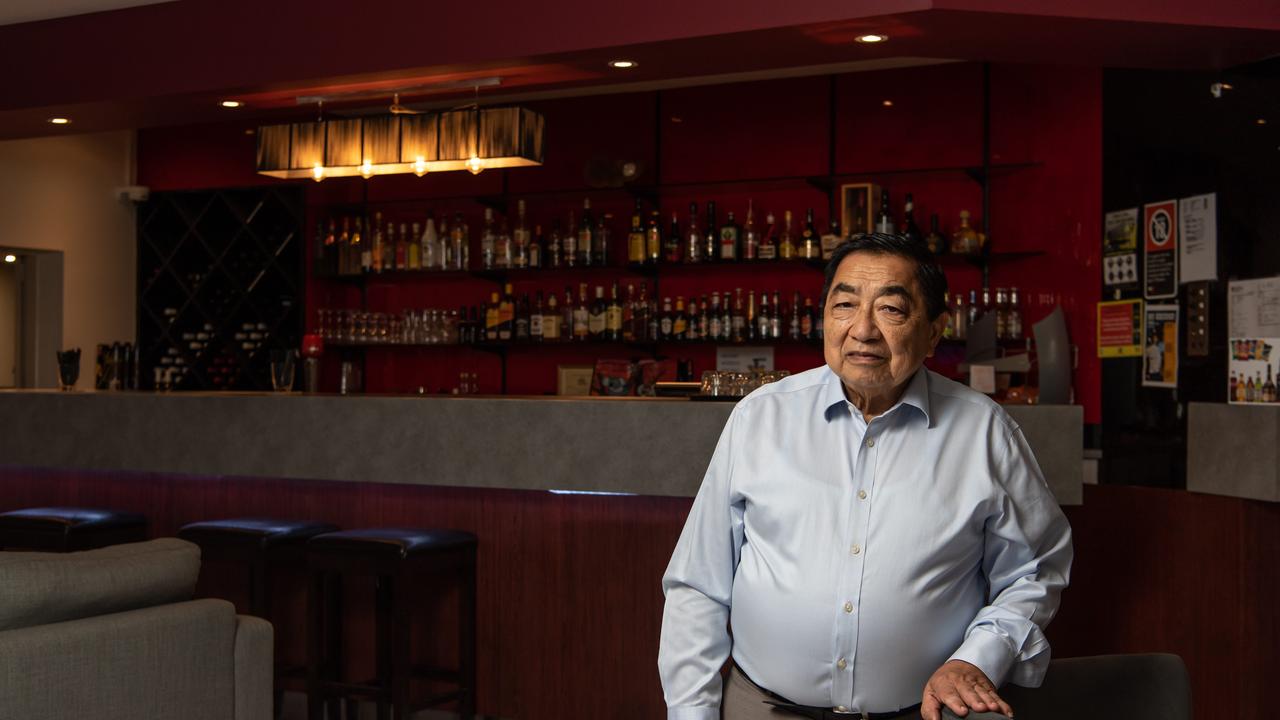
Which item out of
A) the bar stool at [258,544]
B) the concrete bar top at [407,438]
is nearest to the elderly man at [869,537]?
the concrete bar top at [407,438]

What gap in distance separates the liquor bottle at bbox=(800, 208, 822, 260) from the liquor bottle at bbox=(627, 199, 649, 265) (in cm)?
84

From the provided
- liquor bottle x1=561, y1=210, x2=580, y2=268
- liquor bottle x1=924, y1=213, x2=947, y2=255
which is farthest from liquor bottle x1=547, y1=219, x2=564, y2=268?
liquor bottle x1=924, y1=213, x2=947, y2=255

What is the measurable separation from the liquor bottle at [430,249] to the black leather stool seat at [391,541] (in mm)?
3109

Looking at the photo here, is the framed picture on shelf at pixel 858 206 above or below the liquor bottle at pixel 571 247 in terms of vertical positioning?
above

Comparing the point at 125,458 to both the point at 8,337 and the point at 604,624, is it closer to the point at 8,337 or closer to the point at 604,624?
the point at 604,624

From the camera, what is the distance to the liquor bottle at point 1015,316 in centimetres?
575

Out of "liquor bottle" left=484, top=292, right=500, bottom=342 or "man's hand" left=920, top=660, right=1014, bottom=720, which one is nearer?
"man's hand" left=920, top=660, right=1014, bottom=720

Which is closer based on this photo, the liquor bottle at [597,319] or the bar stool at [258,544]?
the bar stool at [258,544]

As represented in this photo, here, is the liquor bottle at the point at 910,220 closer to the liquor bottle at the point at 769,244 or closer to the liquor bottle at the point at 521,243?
the liquor bottle at the point at 769,244

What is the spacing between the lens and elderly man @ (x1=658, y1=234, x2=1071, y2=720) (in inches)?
73.2

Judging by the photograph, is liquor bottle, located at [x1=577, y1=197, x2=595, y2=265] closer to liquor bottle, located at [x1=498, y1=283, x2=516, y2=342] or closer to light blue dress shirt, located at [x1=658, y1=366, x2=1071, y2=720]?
liquor bottle, located at [x1=498, y1=283, x2=516, y2=342]

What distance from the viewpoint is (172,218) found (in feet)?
25.5

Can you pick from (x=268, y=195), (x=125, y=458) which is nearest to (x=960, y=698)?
(x=125, y=458)

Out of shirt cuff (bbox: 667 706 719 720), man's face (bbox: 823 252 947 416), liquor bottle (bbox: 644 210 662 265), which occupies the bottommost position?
shirt cuff (bbox: 667 706 719 720)
